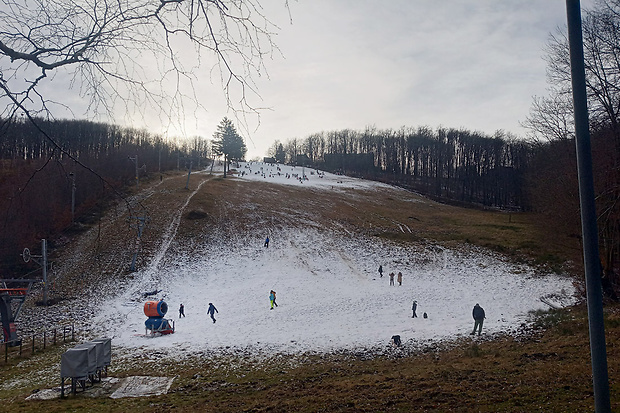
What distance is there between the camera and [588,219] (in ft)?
13.1

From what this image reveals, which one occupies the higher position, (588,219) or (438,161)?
(438,161)

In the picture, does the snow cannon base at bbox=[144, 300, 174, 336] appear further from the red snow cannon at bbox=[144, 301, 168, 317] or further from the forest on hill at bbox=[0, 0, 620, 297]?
the forest on hill at bbox=[0, 0, 620, 297]

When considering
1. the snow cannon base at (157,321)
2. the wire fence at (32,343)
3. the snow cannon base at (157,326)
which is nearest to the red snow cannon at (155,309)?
the snow cannon base at (157,321)

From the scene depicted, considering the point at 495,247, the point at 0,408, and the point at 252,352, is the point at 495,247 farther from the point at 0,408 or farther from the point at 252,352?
the point at 0,408

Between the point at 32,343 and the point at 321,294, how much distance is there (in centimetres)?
1791

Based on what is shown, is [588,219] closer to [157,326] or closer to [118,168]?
[118,168]

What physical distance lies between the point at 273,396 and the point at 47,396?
6695mm

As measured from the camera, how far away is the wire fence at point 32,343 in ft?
58.0

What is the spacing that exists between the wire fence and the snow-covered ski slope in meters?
1.78

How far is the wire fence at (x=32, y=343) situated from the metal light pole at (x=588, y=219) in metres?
20.1

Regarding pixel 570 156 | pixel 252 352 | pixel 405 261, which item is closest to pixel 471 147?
pixel 405 261

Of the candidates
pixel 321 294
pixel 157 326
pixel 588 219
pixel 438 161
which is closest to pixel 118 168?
pixel 588 219

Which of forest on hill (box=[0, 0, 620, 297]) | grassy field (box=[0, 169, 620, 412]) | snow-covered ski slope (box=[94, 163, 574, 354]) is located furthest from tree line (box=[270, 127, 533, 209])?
grassy field (box=[0, 169, 620, 412])

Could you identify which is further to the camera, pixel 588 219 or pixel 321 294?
pixel 321 294
